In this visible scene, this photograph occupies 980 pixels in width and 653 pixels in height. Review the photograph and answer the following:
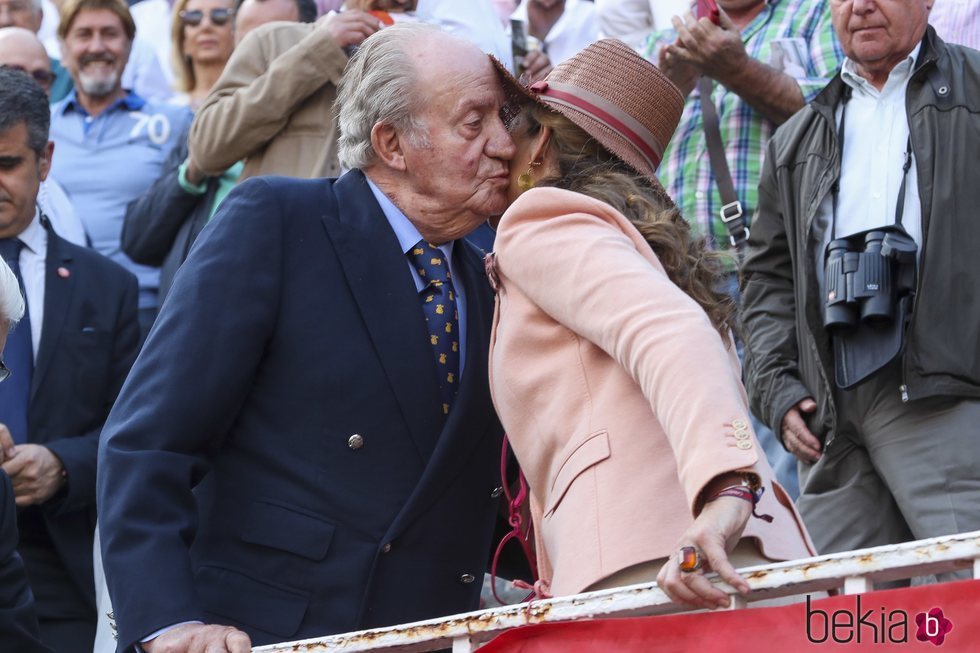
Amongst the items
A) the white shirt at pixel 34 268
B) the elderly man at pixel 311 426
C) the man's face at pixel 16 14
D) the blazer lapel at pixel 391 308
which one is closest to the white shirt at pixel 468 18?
the white shirt at pixel 34 268

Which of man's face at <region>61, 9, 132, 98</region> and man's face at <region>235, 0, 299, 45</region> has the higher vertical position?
man's face at <region>235, 0, 299, 45</region>

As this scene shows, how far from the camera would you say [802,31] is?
20.8ft

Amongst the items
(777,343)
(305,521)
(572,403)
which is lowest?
(777,343)

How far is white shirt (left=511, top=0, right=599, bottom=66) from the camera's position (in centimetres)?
760

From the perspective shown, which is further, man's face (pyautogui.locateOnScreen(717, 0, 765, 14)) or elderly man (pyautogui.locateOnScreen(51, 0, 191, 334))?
elderly man (pyautogui.locateOnScreen(51, 0, 191, 334))

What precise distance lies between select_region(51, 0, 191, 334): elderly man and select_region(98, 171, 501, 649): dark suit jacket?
10.6 feet

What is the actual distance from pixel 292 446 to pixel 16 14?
20.1 feet

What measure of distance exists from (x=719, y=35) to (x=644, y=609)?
3578 millimetres

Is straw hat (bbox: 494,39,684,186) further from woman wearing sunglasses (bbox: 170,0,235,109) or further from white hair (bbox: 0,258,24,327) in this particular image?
woman wearing sunglasses (bbox: 170,0,235,109)

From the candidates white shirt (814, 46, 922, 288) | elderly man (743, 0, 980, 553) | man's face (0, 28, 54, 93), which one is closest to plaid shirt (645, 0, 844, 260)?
elderly man (743, 0, 980, 553)

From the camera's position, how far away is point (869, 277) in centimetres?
491

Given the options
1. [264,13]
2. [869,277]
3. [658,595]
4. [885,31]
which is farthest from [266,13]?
[658,595]

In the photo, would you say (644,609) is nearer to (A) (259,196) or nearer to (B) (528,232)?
(B) (528,232)

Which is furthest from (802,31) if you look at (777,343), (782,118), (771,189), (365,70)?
(365,70)
